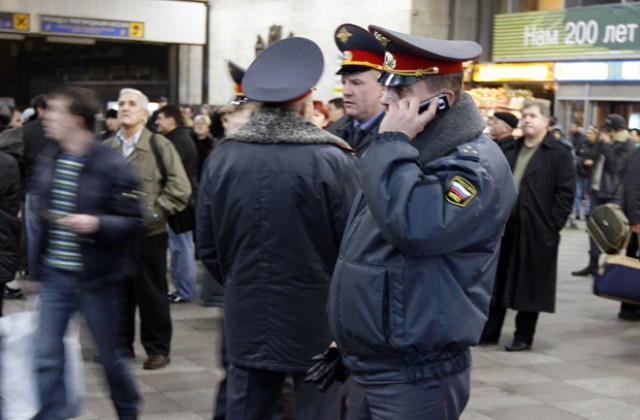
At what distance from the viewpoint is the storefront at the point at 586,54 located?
20500 mm

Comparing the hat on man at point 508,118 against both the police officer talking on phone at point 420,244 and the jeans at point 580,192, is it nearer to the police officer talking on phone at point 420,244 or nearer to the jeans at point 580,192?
the police officer talking on phone at point 420,244

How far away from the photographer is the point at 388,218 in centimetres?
295

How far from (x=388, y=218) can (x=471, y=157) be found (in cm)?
34

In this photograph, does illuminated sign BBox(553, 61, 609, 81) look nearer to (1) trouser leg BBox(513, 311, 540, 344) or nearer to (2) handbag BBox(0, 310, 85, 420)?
(1) trouser leg BBox(513, 311, 540, 344)

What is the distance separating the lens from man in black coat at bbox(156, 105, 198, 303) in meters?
9.38

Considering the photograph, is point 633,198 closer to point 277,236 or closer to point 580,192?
point 277,236

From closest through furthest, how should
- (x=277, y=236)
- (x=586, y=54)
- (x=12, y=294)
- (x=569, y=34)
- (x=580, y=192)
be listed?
1. (x=277, y=236)
2. (x=12, y=294)
3. (x=580, y=192)
4. (x=586, y=54)
5. (x=569, y=34)

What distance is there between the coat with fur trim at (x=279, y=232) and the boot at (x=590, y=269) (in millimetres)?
8735

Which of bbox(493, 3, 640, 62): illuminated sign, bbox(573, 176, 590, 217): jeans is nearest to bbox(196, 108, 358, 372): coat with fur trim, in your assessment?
bbox(573, 176, 590, 217): jeans

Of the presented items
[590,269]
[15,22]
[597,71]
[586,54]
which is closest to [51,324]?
[590,269]

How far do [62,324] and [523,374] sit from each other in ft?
12.0

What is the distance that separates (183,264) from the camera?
9.77 meters

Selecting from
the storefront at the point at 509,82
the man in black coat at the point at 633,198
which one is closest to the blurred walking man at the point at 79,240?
the man in black coat at the point at 633,198

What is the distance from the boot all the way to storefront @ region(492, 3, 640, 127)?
860cm
